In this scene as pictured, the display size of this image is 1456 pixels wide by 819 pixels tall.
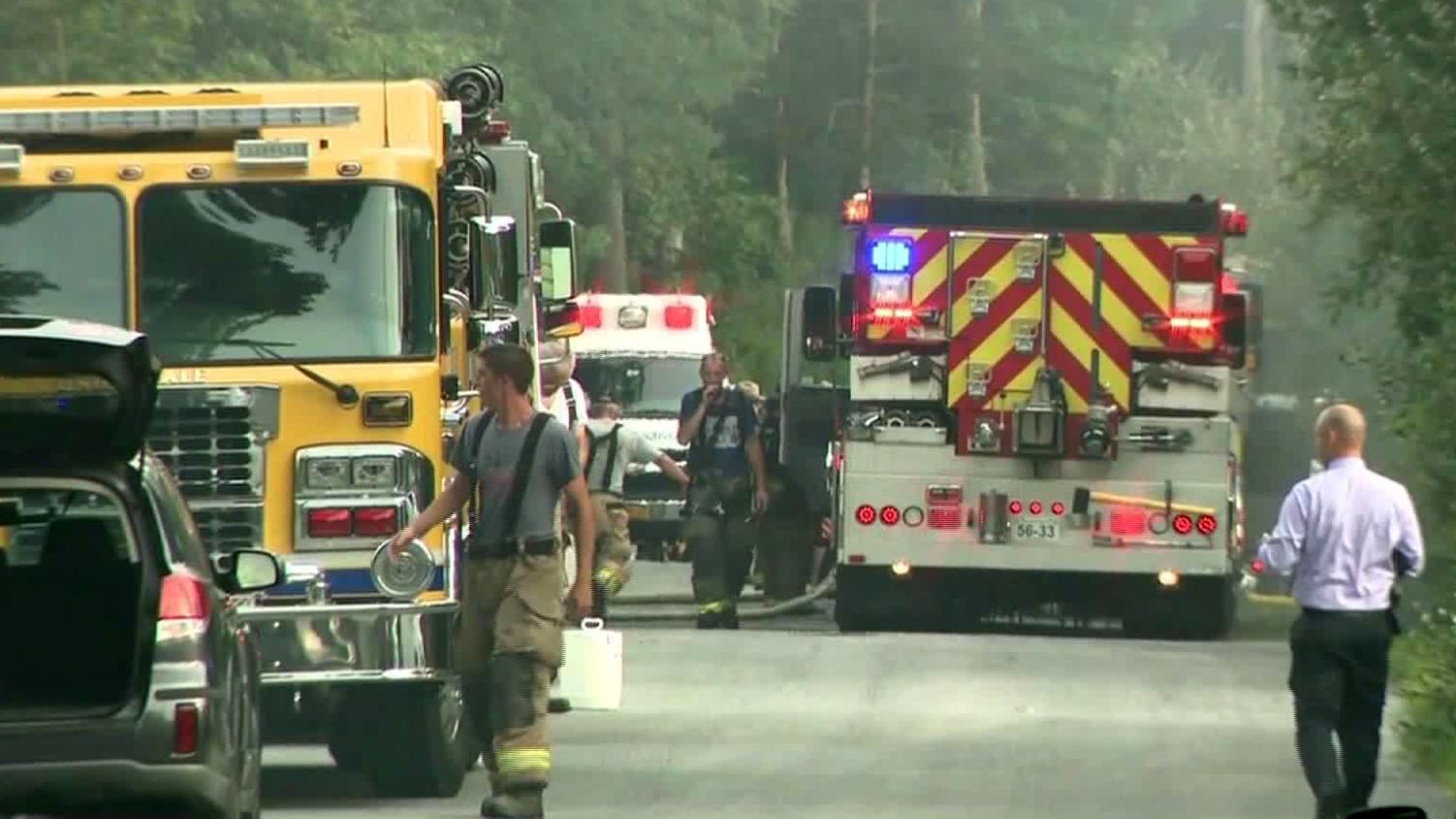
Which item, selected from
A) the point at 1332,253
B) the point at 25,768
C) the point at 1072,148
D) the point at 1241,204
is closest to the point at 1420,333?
the point at 25,768

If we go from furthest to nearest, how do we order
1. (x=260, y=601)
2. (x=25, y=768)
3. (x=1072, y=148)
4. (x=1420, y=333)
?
(x=1072, y=148)
(x=1420, y=333)
(x=260, y=601)
(x=25, y=768)

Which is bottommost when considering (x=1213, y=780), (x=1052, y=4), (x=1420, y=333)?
(x=1213, y=780)

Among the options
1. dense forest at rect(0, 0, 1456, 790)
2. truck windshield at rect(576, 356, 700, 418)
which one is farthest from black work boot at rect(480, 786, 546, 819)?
truck windshield at rect(576, 356, 700, 418)

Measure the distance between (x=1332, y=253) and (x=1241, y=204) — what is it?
21742 mm

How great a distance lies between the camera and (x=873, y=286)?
23.8 meters

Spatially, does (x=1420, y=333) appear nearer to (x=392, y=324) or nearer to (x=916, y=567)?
(x=916, y=567)

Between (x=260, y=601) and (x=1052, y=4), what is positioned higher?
(x=1052, y=4)

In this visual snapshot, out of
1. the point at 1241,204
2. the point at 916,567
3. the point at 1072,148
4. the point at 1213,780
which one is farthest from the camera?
the point at 1072,148

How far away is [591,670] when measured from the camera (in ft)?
51.4

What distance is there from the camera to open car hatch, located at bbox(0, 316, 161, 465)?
389 inches

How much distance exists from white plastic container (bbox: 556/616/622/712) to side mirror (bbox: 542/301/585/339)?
2.94m

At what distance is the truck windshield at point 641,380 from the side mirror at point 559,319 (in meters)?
18.1

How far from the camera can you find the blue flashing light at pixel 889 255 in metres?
23.8

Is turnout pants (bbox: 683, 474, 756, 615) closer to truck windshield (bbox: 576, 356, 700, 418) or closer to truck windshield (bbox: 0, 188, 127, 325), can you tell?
truck windshield (bbox: 0, 188, 127, 325)
